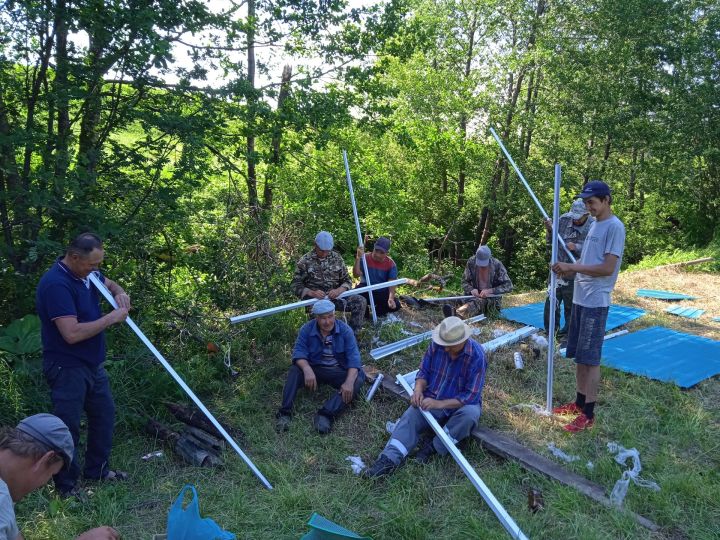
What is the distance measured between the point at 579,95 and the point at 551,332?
11644 millimetres

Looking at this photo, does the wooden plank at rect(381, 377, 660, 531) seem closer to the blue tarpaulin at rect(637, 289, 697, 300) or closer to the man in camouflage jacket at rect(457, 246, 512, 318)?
the man in camouflage jacket at rect(457, 246, 512, 318)

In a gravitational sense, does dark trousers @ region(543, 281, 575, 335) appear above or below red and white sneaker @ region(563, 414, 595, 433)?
above

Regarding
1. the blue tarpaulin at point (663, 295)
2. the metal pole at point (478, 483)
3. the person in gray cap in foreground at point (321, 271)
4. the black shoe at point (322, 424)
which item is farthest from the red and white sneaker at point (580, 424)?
the blue tarpaulin at point (663, 295)

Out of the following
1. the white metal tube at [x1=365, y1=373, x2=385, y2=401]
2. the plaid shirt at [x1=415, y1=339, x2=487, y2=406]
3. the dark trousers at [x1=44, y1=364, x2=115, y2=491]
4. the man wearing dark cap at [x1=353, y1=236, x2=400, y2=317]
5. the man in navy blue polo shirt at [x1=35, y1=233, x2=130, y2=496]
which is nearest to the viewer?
the man in navy blue polo shirt at [x1=35, y1=233, x2=130, y2=496]

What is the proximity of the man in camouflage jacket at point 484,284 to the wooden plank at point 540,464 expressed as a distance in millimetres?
2983

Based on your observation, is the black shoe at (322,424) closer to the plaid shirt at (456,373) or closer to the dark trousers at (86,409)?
the plaid shirt at (456,373)

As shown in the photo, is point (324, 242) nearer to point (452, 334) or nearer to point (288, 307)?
point (288, 307)

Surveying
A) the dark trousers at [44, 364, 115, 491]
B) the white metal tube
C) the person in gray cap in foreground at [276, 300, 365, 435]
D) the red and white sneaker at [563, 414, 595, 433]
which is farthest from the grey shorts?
the dark trousers at [44, 364, 115, 491]

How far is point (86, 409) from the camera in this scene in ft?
11.6

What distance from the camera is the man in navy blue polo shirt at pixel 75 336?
3191 millimetres

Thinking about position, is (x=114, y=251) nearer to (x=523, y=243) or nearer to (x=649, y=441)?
(x=649, y=441)

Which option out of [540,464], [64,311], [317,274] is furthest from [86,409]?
[540,464]

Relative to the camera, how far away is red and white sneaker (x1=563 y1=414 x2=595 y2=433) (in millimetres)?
4090

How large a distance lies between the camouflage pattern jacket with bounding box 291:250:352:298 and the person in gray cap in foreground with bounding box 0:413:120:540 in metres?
4.10
